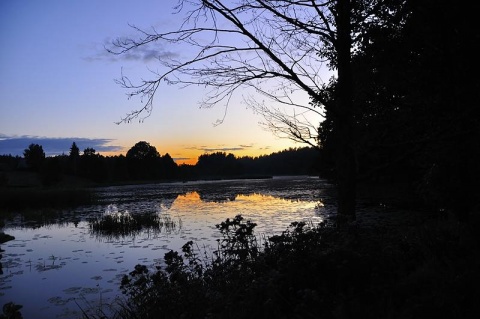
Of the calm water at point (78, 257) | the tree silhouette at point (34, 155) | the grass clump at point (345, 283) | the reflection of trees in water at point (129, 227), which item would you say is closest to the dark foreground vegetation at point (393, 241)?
the grass clump at point (345, 283)

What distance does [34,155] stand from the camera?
102812 mm

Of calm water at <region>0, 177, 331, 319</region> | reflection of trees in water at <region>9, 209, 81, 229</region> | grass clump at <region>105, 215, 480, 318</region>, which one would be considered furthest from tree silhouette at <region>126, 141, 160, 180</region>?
grass clump at <region>105, 215, 480, 318</region>

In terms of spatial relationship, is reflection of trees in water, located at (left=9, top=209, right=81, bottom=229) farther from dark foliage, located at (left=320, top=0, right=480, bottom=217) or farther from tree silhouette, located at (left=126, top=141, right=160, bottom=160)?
tree silhouette, located at (left=126, top=141, right=160, bottom=160)

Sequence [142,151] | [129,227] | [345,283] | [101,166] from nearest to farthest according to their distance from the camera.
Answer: [345,283] → [129,227] → [101,166] → [142,151]

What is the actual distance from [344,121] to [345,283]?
296cm

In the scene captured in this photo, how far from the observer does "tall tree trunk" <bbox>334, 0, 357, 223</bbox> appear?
20.5 feet

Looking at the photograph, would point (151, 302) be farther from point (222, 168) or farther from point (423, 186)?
point (222, 168)

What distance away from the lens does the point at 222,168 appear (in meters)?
175

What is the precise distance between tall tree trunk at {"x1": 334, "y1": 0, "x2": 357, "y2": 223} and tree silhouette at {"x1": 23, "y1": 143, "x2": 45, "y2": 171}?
351 feet

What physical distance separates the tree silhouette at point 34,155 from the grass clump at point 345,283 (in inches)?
4209

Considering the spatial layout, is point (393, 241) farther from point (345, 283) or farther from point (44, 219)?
point (44, 219)

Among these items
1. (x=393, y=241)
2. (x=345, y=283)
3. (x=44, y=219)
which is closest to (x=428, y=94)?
(x=393, y=241)

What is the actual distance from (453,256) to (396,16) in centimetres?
387

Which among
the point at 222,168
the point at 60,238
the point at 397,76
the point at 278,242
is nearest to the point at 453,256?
the point at 278,242
